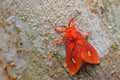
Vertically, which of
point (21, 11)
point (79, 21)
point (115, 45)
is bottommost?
point (115, 45)

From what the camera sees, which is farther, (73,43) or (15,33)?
(73,43)

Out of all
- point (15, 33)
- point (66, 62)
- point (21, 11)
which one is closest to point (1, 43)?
point (15, 33)

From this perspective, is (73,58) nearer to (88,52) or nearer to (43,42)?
(88,52)

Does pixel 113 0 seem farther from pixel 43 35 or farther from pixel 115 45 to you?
pixel 43 35

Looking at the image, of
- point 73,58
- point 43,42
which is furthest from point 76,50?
point 43,42

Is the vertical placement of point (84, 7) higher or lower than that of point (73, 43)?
→ higher
